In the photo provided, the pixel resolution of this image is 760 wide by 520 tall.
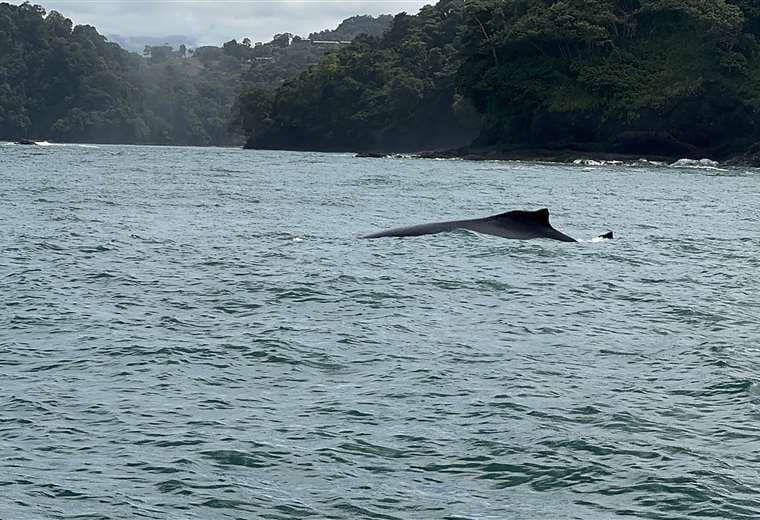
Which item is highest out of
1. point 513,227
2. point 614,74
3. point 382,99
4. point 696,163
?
point 614,74

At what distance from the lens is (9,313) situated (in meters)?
15.3

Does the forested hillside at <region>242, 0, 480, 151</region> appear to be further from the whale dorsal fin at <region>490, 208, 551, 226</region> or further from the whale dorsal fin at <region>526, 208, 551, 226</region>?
the whale dorsal fin at <region>526, 208, 551, 226</region>

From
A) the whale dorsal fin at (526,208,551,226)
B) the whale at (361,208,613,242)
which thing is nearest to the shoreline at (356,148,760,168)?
the whale at (361,208,613,242)

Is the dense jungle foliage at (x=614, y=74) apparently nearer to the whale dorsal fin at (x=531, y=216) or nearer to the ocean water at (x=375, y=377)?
the whale dorsal fin at (x=531, y=216)

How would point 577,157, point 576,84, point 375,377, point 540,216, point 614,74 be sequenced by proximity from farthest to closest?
point 576,84, point 614,74, point 577,157, point 540,216, point 375,377

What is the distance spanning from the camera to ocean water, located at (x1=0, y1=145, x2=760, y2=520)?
Answer: 851 centimetres

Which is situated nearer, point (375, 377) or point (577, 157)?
point (375, 377)

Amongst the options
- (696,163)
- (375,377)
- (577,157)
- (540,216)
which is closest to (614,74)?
(577,157)

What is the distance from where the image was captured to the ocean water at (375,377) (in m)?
8.51

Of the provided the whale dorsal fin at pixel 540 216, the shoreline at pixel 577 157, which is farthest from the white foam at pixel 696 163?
the whale dorsal fin at pixel 540 216

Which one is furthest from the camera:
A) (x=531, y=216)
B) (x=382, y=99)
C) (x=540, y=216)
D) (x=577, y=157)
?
(x=382, y=99)

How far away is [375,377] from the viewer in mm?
11914

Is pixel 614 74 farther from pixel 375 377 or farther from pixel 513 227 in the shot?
pixel 375 377

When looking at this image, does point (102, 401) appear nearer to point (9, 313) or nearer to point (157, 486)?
point (157, 486)
